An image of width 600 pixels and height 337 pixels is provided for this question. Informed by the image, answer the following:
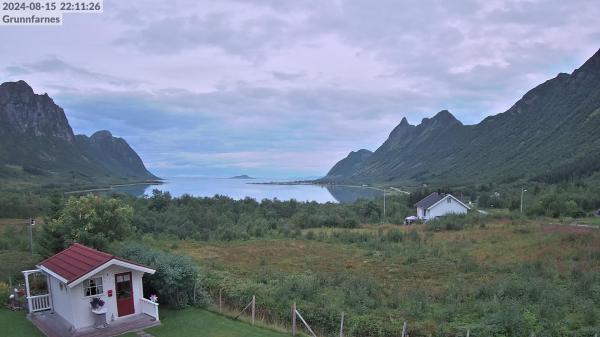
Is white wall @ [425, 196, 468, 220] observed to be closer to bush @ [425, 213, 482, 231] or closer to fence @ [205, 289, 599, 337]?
bush @ [425, 213, 482, 231]

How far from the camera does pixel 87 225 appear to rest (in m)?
20.7

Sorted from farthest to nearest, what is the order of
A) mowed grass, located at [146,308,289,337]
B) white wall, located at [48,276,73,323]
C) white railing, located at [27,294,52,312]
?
white railing, located at [27,294,52,312]
white wall, located at [48,276,73,323]
mowed grass, located at [146,308,289,337]

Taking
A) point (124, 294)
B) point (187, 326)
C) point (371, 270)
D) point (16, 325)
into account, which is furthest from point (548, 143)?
point (16, 325)

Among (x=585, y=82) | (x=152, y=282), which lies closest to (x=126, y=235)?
(x=152, y=282)

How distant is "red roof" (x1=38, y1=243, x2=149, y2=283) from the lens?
14.4m

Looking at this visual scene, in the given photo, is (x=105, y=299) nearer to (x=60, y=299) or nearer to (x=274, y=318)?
(x=60, y=299)

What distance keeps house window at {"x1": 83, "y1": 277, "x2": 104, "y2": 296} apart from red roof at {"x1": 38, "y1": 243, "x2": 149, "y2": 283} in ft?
1.62

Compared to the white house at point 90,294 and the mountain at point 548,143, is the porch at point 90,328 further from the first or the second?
the mountain at point 548,143

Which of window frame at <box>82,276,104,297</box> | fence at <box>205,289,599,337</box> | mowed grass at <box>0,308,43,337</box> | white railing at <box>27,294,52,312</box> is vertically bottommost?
fence at <box>205,289,599,337</box>

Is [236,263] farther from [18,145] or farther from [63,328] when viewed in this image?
[18,145]

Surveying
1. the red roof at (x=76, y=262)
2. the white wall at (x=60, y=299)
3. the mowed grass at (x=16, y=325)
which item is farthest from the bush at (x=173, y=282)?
the mowed grass at (x=16, y=325)

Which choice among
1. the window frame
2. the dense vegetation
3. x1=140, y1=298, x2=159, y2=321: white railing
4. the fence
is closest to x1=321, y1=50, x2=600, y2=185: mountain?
the dense vegetation

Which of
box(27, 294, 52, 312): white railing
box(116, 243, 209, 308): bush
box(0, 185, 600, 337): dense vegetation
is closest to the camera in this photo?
box(0, 185, 600, 337): dense vegetation

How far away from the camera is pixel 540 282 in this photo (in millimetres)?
19625
